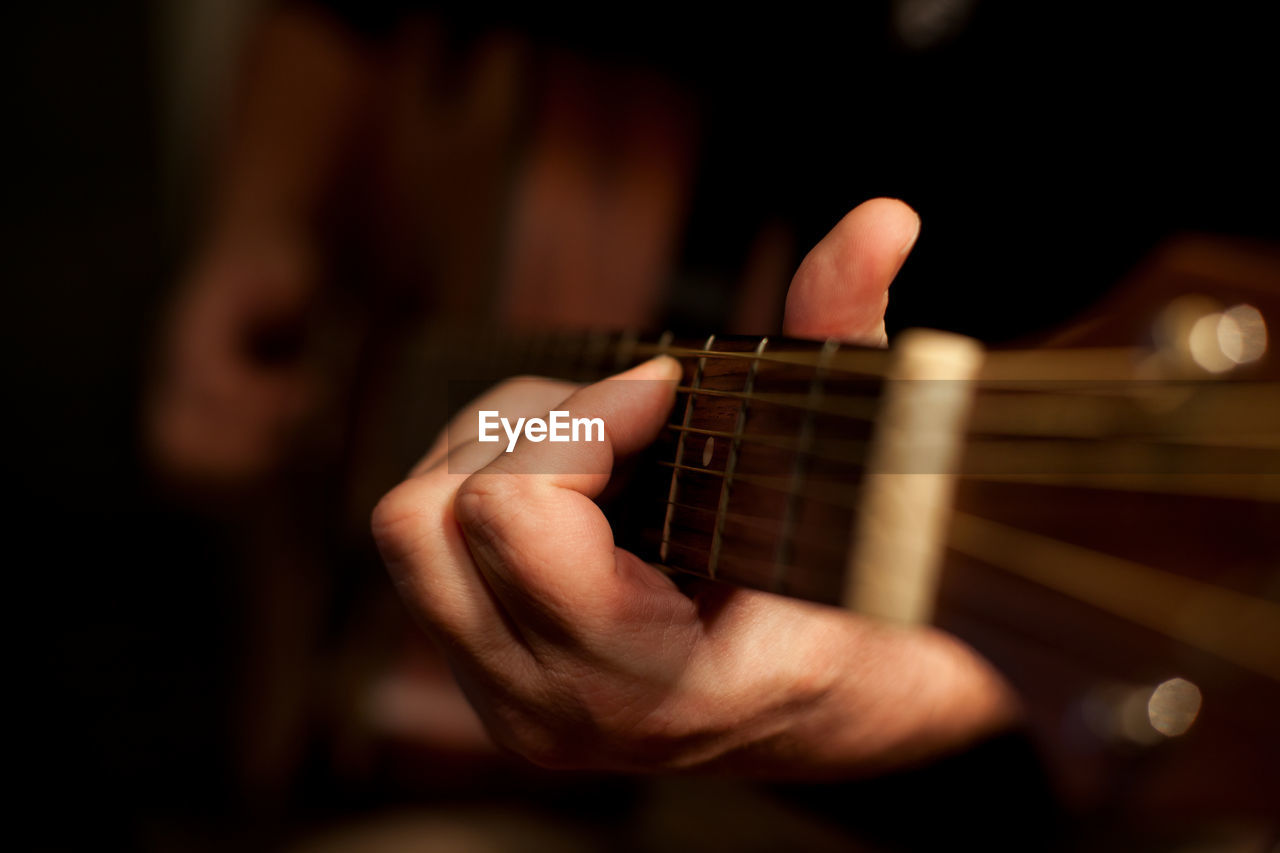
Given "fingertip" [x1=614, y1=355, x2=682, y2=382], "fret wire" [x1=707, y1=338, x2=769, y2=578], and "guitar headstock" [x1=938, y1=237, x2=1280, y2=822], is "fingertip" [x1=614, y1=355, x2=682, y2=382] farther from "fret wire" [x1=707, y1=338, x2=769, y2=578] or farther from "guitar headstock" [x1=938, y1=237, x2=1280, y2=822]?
"guitar headstock" [x1=938, y1=237, x2=1280, y2=822]

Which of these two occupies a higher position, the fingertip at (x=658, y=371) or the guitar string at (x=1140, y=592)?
the fingertip at (x=658, y=371)

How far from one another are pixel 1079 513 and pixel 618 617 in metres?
0.22

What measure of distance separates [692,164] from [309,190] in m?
0.57

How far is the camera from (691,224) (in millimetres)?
969

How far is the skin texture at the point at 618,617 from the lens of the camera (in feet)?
1.33

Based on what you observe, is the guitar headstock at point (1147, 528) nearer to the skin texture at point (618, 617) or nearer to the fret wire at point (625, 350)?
the skin texture at point (618, 617)

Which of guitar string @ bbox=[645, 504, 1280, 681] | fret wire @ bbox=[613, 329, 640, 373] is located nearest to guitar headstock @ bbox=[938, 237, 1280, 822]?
guitar string @ bbox=[645, 504, 1280, 681]

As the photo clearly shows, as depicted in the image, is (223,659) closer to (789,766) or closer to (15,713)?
(15,713)

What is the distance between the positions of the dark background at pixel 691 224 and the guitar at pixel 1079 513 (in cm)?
17

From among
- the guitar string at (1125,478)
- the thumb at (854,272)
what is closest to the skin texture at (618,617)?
the thumb at (854,272)

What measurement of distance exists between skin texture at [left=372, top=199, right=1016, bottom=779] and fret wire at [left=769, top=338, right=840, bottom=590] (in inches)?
3.5

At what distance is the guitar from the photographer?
0.27m

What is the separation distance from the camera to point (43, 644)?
130 cm

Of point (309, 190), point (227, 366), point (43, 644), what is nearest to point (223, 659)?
point (43, 644)
